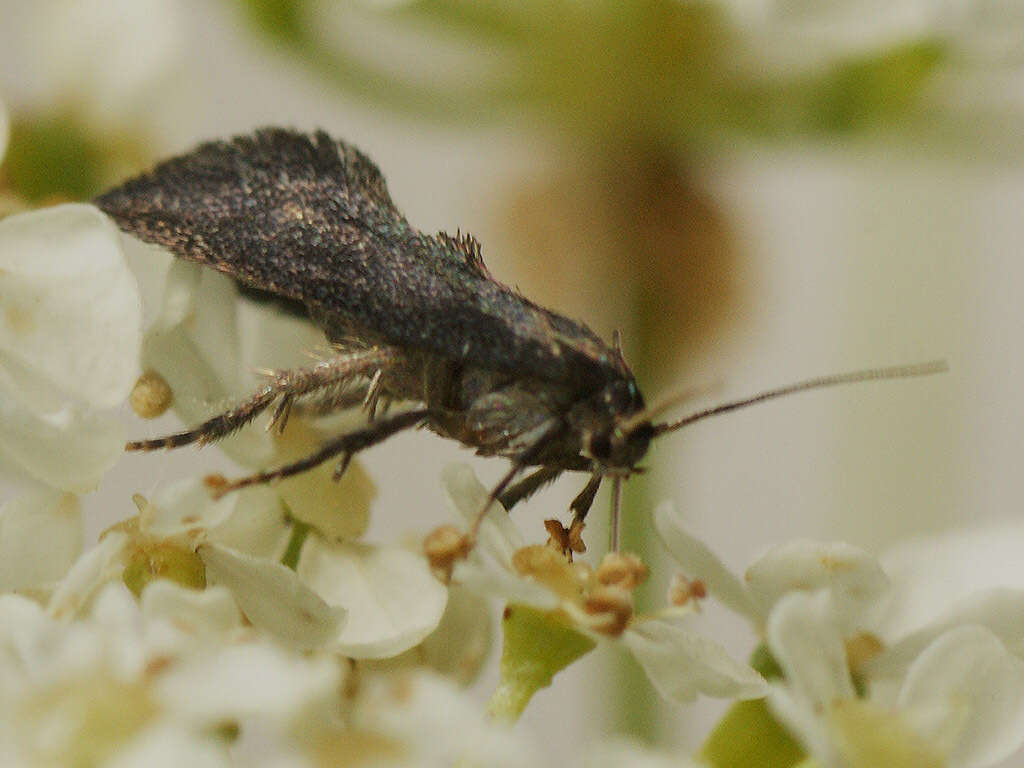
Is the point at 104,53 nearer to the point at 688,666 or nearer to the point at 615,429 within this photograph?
the point at 615,429

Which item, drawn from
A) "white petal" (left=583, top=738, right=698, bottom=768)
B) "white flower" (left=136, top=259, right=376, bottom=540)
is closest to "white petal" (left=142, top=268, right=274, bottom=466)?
"white flower" (left=136, top=259, right=376, bottom=540)

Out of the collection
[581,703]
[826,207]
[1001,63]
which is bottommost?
[581,703]

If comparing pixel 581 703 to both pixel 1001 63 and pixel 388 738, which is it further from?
pixel 388 738

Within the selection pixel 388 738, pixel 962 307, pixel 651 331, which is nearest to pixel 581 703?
pixel 651 331

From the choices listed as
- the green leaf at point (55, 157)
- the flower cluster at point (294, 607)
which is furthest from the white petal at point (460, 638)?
the green leaf at point (55, 157)

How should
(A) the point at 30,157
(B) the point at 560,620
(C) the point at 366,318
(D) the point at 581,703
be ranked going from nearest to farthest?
(B) the point at 560,620, (C) the point at 366,318, (A) the point at 30,157, (D) the point at 581,703

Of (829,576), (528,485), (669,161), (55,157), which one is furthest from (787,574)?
(669,161)

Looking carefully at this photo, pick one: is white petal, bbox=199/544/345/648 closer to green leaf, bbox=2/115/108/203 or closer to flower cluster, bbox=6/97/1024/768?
flower cluster, bbox=6/97/1024/768
